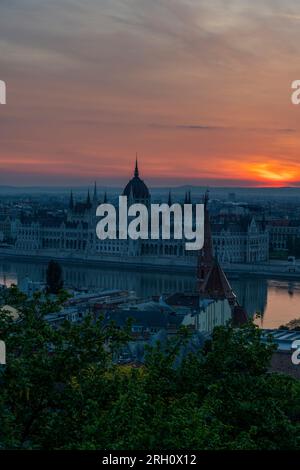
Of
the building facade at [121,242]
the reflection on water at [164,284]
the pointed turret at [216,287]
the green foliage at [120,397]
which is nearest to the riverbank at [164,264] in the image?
the building facade at [121,242]

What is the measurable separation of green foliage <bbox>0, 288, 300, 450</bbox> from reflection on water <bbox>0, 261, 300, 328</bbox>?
953cm

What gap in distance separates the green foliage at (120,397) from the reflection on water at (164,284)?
9.53 metres

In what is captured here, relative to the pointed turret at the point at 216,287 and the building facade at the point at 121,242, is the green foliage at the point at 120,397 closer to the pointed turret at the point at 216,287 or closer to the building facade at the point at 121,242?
the pointed turret at the point at 216,287

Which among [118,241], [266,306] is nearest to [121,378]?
[266,306]

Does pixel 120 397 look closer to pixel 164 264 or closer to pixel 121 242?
pixel 164 264

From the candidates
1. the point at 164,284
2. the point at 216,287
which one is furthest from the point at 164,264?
the point at 216,287

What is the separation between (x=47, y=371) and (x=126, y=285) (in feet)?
61.1

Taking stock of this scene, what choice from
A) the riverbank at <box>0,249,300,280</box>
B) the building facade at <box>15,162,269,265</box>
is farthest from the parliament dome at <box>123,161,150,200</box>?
the riverbank at <box>0,249,300,280</box>

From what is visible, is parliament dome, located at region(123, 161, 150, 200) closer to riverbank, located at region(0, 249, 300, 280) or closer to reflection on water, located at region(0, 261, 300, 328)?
riverbank, located at region(0, 249, 300, 280)

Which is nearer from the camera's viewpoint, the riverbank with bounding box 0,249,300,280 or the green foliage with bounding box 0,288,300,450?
the green foliage with bounding box 0,288,300,450

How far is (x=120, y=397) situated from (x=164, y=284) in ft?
63.2

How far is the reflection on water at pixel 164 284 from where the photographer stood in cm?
1619

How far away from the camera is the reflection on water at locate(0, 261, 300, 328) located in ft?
53.1

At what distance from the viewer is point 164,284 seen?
22.4 m
